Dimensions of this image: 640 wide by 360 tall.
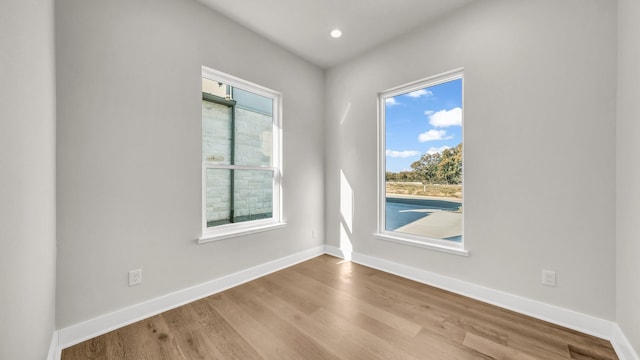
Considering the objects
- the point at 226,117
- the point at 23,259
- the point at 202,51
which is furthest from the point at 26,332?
the point at 202,51

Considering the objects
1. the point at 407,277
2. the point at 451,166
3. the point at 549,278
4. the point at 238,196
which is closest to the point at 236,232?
the point at 238,196

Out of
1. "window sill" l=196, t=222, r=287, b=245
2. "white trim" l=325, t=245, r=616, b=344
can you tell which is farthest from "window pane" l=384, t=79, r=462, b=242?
"window sill" l=196, t=222, r=287, b=245

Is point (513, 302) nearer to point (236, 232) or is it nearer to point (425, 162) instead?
point (425, 162)

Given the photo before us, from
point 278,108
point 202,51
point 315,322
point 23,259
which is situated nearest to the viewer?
point 23,259

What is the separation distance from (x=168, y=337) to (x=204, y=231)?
908 millimetres

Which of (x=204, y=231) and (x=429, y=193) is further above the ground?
(x=429, y=193)

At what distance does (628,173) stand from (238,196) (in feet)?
10.0

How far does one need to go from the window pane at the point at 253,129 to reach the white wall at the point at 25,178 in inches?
57.9

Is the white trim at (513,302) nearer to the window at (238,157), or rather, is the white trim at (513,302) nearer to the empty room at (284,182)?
the empty room at (284,182)

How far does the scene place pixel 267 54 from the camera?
2.89 meters

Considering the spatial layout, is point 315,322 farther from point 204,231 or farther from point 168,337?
Answer: point 204,231

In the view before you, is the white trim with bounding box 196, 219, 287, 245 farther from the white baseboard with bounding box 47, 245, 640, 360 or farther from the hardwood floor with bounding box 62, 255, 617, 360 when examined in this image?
the hardwood floor with bounding box 62, 255, 617, 360

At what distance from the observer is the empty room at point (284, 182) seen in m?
1.50

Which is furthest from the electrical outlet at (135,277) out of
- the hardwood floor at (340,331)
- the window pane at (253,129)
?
the window pane at (253,129)
